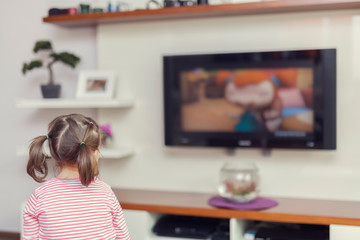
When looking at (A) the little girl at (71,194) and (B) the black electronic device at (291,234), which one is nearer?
(A) the little girl at (71,194)

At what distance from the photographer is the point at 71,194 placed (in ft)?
5.96

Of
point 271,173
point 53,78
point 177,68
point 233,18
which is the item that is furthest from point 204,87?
point 53,78

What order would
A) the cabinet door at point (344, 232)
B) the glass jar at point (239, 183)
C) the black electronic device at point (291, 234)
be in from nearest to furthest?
the cabinet door at point (344, 232) < the black electronic device at point (291, 234) < the glass jar at point (239, 183)

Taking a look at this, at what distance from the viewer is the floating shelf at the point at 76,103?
3180 millimetres

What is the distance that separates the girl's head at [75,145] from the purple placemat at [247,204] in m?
1.23

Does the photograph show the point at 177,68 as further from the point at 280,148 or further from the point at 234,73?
the point at 280,148

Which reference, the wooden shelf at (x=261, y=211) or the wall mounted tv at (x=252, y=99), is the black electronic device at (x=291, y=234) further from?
the wall mounted tv at (x=252, y=99)

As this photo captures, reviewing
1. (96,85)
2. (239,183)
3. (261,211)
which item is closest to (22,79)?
(96,85)

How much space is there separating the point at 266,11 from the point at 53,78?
1549mm

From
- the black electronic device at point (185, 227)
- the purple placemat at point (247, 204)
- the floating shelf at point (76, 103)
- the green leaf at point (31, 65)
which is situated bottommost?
the black electronic device at point (185, 227)

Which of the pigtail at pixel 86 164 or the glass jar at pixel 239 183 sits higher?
the pigtail at pixel 86 164

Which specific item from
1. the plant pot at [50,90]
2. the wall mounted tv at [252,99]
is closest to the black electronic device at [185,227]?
the wall mounted tv at [252,99]

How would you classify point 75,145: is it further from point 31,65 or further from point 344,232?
point 31,65

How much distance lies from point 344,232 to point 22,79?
95.2 inches
